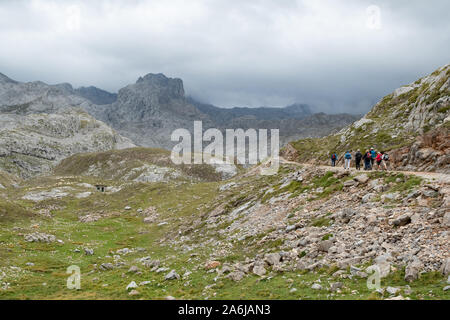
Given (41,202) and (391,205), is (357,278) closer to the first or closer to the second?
(391,205)

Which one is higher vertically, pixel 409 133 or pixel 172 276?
pixel 409 133

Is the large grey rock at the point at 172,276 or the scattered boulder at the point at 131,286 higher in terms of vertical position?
the large grey rock at the point at 172,276

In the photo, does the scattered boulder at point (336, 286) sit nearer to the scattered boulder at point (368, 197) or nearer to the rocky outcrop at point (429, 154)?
the scattered boulder at point (368, 197)

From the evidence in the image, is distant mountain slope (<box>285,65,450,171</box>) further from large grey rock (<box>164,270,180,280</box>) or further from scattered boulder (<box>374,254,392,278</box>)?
large grey rock (<box>164,270,180,280</box>)

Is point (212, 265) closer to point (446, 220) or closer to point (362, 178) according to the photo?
point (362, 178)

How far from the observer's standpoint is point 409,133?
5581 cm

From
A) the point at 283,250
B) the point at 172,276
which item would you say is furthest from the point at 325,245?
the point at 172,276

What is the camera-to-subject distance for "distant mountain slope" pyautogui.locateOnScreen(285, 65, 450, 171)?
35.8 m

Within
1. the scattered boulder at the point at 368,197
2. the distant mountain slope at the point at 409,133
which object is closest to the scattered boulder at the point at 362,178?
the scattered boulder at the point at 368,197

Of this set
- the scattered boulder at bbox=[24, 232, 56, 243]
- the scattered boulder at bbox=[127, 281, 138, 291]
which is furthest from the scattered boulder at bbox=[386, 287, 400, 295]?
the scattered boulder at bbox=[24, 232, 56, 243]

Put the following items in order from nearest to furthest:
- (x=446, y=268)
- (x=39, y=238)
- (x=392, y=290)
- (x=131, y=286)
Result: (x=392, y=290) < (x=446, y=268) < (x=131, y=286) < (x=39, y=238)

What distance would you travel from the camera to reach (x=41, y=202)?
96438mm

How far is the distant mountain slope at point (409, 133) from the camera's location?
35812 mm
